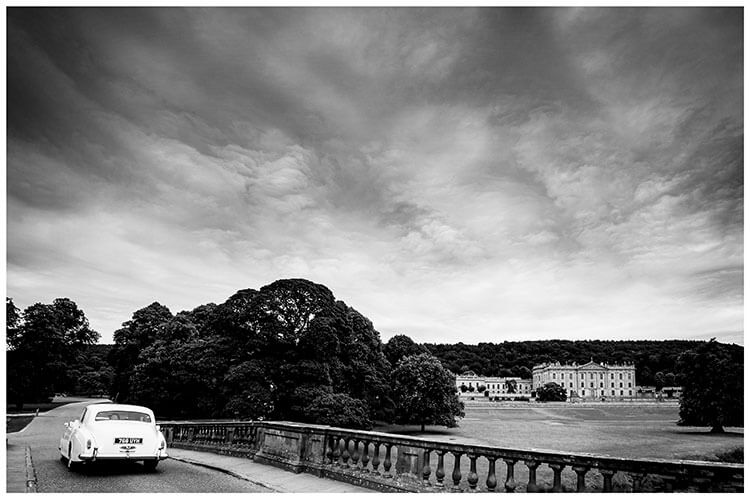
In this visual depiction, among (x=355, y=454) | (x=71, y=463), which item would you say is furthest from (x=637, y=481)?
(x=71, y=463)

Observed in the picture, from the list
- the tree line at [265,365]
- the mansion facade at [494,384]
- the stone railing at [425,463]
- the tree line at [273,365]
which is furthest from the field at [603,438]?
the mansion facade at [494,384]

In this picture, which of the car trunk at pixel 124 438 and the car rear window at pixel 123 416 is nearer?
the car trunk at pixel 124 438

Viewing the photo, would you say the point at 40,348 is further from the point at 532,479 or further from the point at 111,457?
the point at 532,479

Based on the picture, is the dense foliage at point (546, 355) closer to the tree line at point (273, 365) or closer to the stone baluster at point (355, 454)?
the tree line at point (273, 365)

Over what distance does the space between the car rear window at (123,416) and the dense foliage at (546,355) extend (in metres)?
137

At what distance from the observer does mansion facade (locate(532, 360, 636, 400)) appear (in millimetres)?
160375

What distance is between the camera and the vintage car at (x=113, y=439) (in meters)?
10.8

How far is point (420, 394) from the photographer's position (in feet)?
152

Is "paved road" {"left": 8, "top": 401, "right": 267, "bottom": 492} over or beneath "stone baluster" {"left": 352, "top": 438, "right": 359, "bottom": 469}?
beneath

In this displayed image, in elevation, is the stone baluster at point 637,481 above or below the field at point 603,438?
above

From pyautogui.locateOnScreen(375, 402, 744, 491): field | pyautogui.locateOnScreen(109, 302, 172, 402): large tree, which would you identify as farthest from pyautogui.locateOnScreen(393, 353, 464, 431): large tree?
pyautogui.locateOnScreen(109, 302, 172, 402): large tree

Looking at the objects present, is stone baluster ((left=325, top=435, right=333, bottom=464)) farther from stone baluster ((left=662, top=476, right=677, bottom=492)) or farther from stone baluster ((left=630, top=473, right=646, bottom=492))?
stone baluster ((left=662, top=476, right=677, bottom=492))

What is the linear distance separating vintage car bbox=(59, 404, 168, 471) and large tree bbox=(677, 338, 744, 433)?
49.6 m

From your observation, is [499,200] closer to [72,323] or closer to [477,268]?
[477,268]
